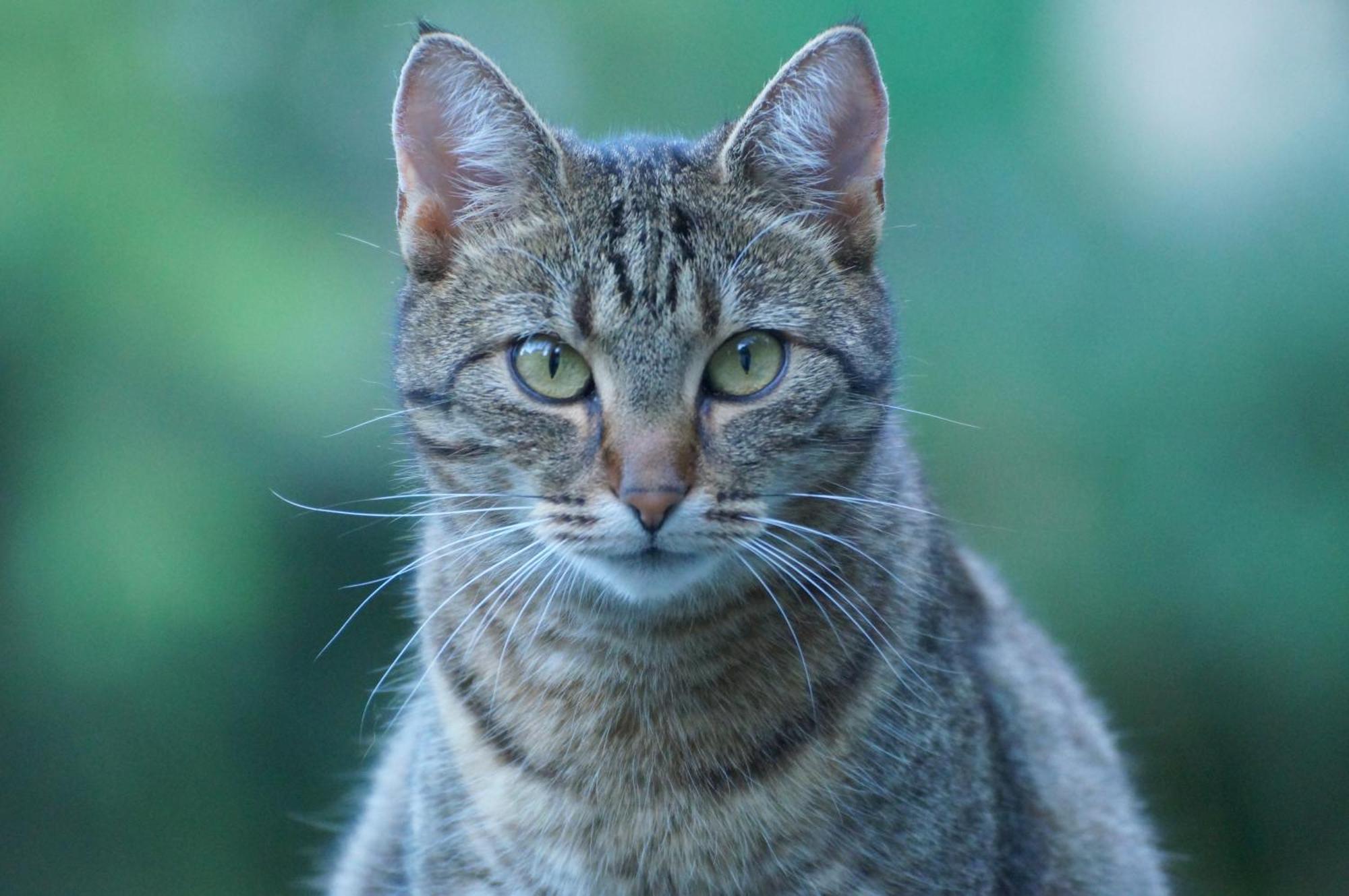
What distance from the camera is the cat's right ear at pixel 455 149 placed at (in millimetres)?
1527

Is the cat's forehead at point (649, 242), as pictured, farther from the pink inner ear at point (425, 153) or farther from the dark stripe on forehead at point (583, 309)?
the pink inner ear at point (425, 153)

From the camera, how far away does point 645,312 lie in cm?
148

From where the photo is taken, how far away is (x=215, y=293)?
2.55 meters

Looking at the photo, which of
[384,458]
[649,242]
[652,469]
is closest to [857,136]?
[649,242]

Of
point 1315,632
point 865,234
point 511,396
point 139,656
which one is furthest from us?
point 1315,632

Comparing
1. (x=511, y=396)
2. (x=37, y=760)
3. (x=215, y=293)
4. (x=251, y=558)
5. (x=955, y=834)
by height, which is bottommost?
(x=37, y=760)

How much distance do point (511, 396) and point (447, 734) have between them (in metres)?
0.48

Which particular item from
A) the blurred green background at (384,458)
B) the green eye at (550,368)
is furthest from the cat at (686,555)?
the blurred green background at (384,458)

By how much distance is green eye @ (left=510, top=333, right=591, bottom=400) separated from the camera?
1.50 meters

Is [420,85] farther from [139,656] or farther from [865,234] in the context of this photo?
[139,656]

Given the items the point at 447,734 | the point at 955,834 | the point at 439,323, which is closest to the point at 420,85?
the point at 439,323

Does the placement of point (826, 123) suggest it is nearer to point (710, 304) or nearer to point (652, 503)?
point (710, 304)

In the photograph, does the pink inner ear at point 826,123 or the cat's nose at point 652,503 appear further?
the pink inner ear at point 826,123

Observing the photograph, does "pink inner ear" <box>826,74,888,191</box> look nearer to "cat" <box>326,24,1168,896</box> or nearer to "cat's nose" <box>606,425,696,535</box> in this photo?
"cat" <box>326,24,1168,896</box>
